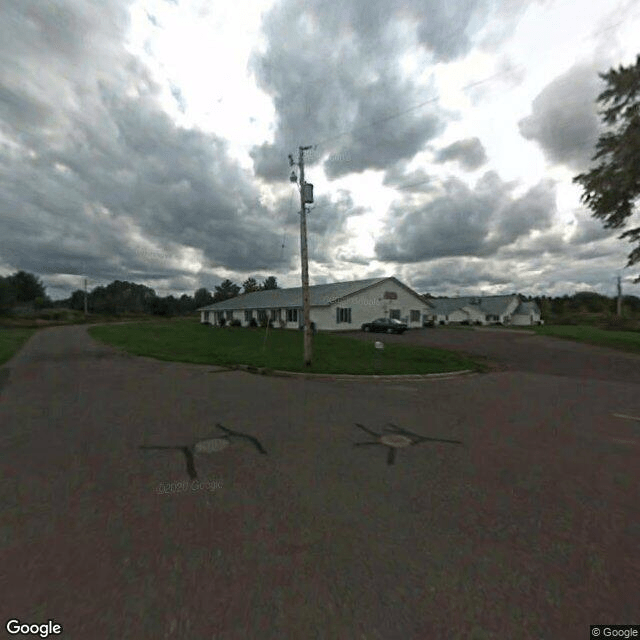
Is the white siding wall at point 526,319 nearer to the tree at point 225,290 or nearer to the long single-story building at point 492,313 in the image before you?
the long single-story building at point 492,313

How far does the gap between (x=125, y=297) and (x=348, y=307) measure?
9089cm

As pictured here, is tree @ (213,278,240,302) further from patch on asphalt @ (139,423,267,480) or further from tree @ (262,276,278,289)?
patch on asphalt @ (139,423,267,480)

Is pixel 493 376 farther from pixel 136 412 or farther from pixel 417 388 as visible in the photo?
pixel 136 412

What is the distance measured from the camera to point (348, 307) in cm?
3291

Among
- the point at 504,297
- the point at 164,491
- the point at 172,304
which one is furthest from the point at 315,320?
the point at 172,304

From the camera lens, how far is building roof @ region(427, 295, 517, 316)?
6375 cm

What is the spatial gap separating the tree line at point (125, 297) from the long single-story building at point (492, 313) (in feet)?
159

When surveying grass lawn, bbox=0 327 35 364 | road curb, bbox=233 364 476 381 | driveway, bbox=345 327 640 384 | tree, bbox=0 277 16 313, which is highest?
tree, bbox=0 277 16 313

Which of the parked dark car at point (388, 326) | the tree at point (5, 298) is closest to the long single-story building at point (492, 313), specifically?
the parked dark car at point (388, 326)

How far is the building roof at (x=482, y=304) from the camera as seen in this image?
6375 cm

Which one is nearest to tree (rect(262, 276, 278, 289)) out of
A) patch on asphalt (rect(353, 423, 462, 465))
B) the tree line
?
the tree line

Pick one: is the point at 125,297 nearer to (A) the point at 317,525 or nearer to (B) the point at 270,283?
(B) the point at 270,283

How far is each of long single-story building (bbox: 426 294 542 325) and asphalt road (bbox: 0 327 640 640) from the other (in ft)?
201

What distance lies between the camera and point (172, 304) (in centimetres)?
10212
